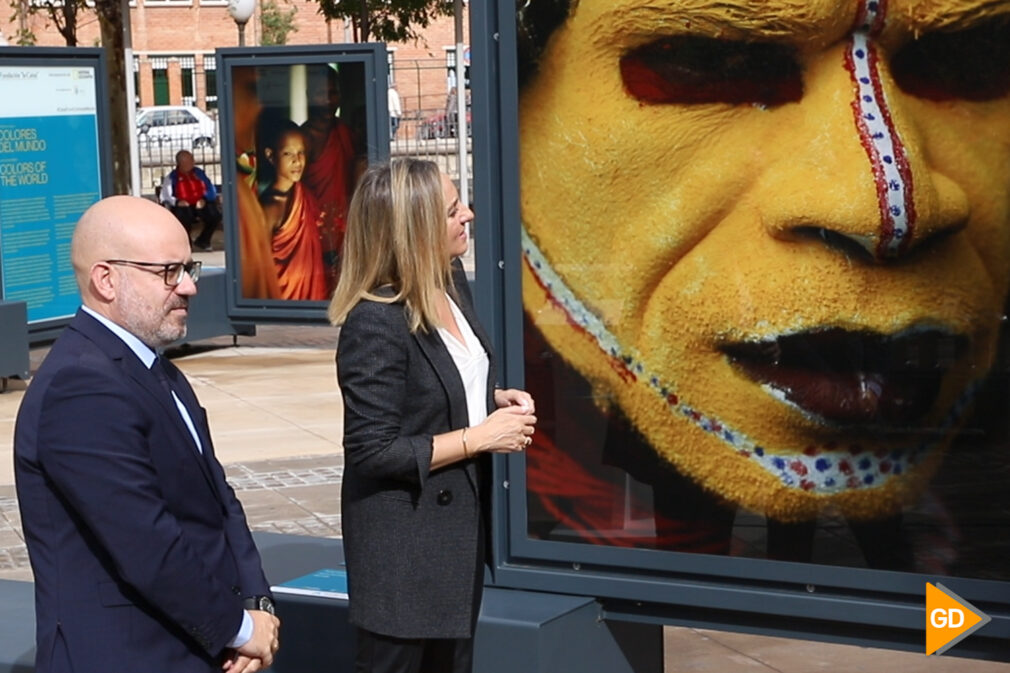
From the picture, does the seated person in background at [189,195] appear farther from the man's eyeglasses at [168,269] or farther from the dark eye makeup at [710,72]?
the man's eyeglasses at [168,269]

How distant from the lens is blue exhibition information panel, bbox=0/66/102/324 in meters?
12.0

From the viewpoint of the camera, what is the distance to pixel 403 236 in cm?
363

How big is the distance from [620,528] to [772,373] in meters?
0.64

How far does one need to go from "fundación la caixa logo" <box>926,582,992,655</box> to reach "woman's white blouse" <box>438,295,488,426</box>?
4.05 feet

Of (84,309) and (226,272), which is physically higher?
(84,309)

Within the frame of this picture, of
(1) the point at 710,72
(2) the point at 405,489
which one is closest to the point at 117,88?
(1) the point at 710,72

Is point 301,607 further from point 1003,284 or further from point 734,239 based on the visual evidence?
point 1003,284

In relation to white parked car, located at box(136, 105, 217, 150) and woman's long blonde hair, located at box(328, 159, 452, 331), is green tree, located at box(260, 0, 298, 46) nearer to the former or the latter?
white parked car, located at box(136, 105, 217, 150)

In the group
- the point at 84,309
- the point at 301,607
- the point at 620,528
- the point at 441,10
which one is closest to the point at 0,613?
the point at 301,607

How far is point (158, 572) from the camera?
2.94 metres

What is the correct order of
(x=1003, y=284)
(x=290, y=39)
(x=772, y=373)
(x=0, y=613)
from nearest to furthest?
(x=1003, y=284) → (x=772, y=373) → (x=0, y=613) → (x=290, y=39)

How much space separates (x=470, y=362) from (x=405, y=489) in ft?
1.12

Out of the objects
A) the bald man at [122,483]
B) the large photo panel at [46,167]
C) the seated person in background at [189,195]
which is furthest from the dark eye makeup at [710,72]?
the seated person in background at [189,195]

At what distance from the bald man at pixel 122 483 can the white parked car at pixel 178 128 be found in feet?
90.1
